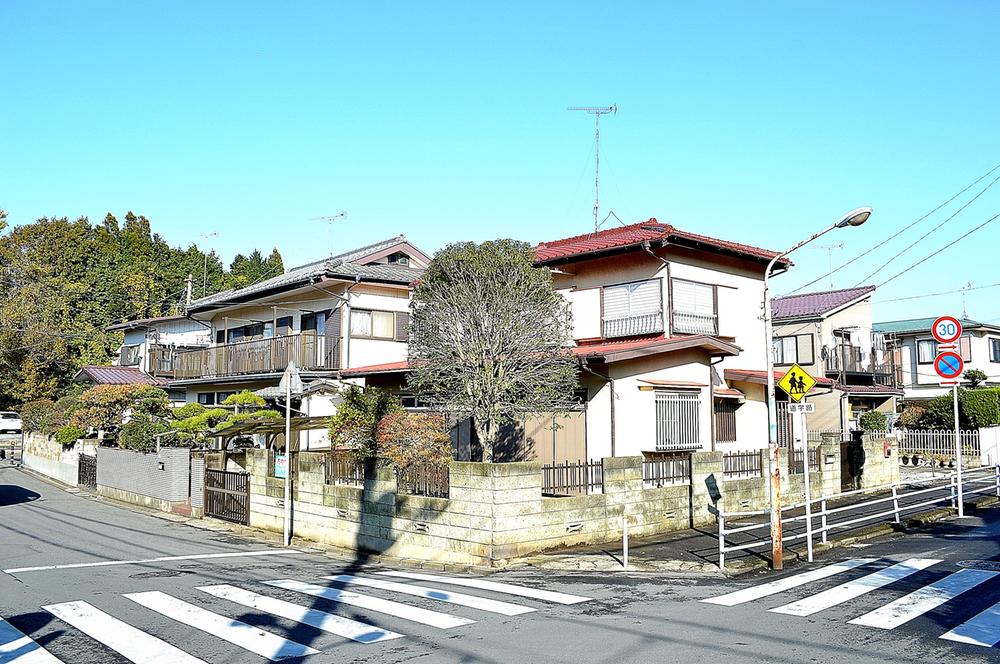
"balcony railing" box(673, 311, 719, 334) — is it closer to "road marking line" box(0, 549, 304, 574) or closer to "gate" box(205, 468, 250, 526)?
"road marking line" box(0, 549, 304, 574)

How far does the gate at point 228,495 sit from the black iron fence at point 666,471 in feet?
33.3

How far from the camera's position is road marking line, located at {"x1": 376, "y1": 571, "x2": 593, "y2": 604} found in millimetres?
10109

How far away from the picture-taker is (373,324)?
95.0 ft

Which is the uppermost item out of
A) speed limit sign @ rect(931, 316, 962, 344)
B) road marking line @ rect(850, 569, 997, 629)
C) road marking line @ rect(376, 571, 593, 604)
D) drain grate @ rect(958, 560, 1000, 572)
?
speed limit sign @ rect(931, 316, 962, 344)

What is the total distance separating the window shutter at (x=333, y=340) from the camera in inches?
1105

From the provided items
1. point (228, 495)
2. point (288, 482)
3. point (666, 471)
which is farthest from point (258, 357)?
point (666, 471)

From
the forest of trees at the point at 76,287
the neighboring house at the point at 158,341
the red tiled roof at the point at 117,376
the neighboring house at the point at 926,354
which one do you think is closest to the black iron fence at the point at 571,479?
the neighboring house at the point at 158,341

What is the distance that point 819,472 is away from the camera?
67.4 feet

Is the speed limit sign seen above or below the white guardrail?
above

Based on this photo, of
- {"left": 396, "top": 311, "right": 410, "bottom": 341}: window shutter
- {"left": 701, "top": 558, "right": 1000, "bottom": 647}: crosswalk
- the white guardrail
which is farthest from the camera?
{"left": 396, "top": 311, "right": 410, "bottom": 341}: window shutter

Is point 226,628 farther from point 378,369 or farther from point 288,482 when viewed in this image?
point 378,369

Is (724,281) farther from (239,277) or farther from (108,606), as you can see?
(239,277)

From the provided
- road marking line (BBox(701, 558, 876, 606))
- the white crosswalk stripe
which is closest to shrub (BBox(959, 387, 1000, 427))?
road marking line (BBox(701, 558, 876, 606))

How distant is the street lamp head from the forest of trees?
44.5m
